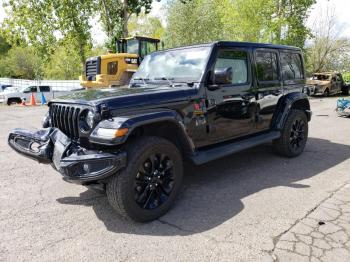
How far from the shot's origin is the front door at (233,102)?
4195mm

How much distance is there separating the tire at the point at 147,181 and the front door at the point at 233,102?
0.90 m

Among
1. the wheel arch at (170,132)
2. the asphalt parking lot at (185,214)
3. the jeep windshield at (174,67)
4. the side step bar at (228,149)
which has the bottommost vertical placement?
the asphalt parking lot at (185,214)

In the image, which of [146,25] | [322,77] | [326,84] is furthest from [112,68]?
[146,25]

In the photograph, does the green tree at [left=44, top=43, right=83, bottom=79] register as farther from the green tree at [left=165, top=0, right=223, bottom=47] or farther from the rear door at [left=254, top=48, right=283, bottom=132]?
the rear door at [left=254, top=48, right=283, bottom=132]

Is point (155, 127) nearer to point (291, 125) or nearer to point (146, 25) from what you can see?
point (291, 125)

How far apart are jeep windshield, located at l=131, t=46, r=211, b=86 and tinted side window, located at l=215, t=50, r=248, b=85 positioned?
248 mm

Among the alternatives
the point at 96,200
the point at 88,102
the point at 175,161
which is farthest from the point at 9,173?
the point at 175,161

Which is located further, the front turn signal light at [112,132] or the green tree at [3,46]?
the green tree at [3,46]

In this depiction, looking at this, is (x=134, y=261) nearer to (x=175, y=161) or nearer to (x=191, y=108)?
(x=175, y=161)

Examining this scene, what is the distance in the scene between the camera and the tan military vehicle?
20.1m

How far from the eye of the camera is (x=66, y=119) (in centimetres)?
357

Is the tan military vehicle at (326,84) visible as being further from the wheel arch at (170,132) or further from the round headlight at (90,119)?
the round headlight at (90,119)

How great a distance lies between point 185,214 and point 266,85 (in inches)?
104

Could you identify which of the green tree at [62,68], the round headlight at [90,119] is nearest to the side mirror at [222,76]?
the round headlight at [90,119]
